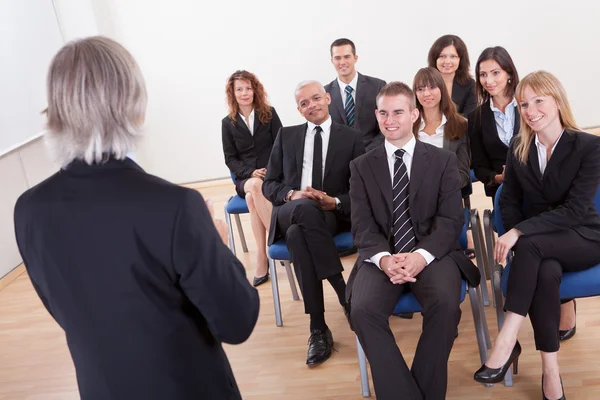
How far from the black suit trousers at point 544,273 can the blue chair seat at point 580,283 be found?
3 centimetres

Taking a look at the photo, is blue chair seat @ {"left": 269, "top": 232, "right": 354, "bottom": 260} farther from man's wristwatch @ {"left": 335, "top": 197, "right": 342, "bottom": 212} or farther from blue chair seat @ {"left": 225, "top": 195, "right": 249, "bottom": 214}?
blue chair seat @ {"left": 225, "top": 195, "right": 249, "bottom": 214}

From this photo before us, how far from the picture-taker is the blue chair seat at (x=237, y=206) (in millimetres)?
4879

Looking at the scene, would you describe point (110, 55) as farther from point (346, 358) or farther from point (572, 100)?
point (572, 100)

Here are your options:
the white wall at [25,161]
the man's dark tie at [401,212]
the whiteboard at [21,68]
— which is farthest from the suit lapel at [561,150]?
the white wall at [25,161]

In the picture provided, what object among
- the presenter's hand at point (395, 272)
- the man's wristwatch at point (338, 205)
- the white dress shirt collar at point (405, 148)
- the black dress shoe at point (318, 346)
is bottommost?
the black dress shoe at point (318, 346)

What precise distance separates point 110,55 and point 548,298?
85.4 inches

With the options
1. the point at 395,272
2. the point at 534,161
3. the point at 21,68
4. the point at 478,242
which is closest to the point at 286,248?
the point at 395,272

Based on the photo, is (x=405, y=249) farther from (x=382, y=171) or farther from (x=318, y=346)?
(x=318, y=346)

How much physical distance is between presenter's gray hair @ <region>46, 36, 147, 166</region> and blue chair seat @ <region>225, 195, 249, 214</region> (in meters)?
3.26

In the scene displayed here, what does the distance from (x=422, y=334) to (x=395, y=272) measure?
11.5 inches

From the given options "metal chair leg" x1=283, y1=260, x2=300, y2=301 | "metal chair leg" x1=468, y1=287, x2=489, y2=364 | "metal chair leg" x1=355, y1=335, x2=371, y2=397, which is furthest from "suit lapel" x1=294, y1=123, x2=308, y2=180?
"metal chair leg" x1=468, y1=287, x2=489, y2=364

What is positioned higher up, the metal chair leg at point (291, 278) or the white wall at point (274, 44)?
the white wall at point (274, 44)

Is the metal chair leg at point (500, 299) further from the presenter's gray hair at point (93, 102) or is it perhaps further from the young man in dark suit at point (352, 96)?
the presenter's gray hair at point (93, 102)

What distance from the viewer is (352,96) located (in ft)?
17.3
